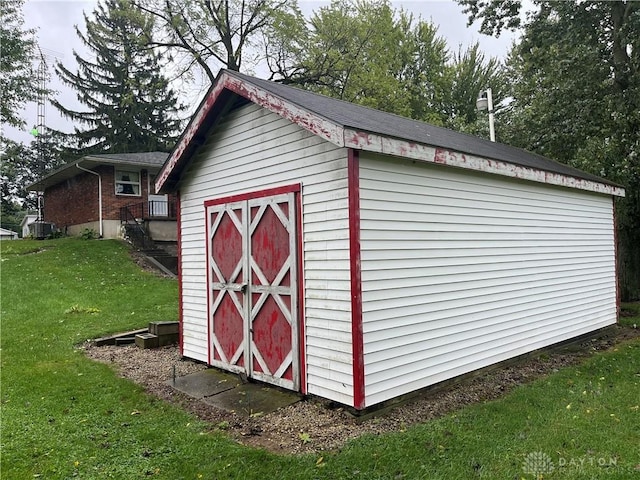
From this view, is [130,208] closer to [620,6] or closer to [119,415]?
[119,415]

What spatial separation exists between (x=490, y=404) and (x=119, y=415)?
12.0ft

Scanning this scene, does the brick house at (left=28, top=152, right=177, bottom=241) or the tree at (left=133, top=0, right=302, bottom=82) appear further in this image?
the tree at (left=133, top=0, right=302, bottom=82)

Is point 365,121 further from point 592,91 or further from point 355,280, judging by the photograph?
point 592,91

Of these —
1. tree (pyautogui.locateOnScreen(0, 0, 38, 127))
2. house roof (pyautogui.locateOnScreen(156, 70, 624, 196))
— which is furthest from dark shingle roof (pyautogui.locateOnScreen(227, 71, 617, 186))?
tree (pyautogui.locateOnScreen(0, 0, 38, 127))

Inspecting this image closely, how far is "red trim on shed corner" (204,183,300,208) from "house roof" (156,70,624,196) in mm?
718

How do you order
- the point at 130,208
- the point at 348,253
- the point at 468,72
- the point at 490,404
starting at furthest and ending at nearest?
the point at 468,72 → the point at 130,208 → the point at 490,404 → the point at 348,253

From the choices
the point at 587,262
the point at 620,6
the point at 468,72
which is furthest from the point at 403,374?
the point at 468,72

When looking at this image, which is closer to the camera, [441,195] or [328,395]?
[328,395]

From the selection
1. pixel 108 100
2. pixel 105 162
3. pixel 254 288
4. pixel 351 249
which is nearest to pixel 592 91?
pixel 351 249

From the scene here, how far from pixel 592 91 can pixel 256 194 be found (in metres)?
10.6

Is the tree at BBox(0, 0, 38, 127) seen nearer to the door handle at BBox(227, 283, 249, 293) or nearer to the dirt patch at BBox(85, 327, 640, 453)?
the dirt patch at BBox(85, 327, 640, 453)

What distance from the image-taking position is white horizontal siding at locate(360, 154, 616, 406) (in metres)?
4.37

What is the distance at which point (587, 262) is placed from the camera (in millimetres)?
7766

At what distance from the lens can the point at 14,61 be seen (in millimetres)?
18078
